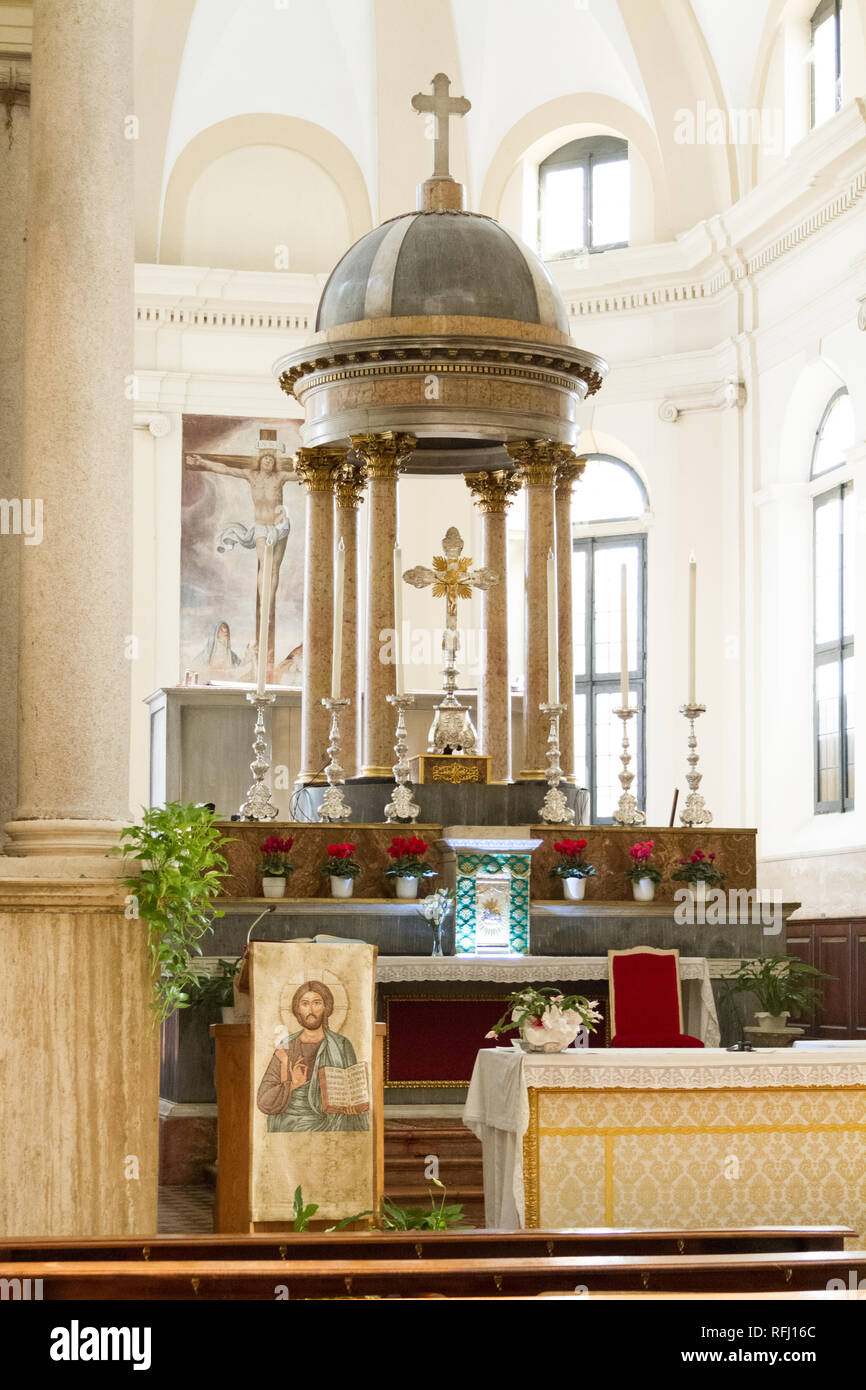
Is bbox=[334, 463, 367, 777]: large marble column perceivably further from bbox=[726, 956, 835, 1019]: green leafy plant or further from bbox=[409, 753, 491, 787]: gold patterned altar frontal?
bbox=[726, 956, 835, 1019]: green leafy plant

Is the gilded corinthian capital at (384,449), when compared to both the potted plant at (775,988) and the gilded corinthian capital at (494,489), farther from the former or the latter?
the potted plant at (775,988)

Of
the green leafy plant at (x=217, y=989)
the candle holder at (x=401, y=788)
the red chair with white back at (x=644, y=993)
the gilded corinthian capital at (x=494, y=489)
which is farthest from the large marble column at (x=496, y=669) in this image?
the green leafy plant at (x=217, y=989)

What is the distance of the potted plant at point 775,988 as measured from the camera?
10.7 m

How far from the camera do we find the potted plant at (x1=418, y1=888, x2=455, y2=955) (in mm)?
11172

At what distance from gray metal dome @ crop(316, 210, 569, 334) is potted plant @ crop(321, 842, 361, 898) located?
389cm

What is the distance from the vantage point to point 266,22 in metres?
19.9

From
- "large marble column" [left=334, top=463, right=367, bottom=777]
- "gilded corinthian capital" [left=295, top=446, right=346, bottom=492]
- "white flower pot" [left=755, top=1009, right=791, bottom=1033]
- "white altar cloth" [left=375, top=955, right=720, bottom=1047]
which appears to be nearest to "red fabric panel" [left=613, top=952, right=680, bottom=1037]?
"white altar cloth" [left=375, top=955, right=720, bottom=1047]

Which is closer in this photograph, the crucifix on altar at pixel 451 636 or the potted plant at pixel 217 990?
the potted plant at pixel 217 990

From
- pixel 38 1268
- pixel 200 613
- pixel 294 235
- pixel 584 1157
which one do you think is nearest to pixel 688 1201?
pixel 584 1157

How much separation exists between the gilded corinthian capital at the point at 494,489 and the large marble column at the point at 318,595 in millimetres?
1146

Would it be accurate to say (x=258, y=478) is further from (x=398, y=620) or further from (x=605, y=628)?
(x=398, y=620)

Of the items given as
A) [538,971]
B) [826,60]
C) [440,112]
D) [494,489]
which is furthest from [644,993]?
[826,60]

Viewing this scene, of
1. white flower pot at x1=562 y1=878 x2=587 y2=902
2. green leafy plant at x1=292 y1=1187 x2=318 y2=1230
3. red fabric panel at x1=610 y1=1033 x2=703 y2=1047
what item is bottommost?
green leafy plant at x1=292 y1=1187 x2=318 y2=1230

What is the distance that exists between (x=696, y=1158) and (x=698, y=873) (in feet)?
12.5
